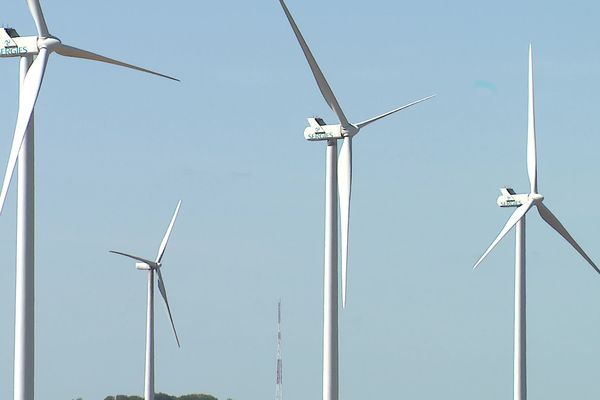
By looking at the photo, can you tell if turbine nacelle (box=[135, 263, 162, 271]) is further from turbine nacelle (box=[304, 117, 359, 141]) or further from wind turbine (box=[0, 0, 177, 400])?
wind turbine (box=[0, 0, 177, 400])

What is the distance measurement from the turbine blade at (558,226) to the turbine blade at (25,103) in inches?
1412

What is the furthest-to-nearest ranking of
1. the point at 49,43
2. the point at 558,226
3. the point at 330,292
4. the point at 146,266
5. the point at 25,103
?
1. the point at 146,266
2. the point at 558,226
3. the point at 330,292
4. the point at 49,43
5. the point at 25,103

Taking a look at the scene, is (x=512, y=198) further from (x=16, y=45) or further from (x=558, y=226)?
(x=16, y=45)

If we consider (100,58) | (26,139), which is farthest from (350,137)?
(26,139)

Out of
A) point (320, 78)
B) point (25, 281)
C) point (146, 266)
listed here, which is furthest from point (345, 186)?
point (146, 266)

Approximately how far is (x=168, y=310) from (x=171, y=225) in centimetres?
559

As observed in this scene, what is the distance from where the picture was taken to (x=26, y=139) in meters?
62.9

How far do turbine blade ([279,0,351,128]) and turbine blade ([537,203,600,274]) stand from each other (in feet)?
55.4

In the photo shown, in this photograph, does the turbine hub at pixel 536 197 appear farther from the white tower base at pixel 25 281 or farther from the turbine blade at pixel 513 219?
the white tower base at pixel 25 281

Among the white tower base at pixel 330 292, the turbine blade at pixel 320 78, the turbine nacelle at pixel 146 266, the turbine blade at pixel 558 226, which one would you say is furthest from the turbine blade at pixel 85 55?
the turbine nacelle at pixel 146 266

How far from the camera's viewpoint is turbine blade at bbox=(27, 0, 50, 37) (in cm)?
6612

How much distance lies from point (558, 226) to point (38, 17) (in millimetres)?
38186

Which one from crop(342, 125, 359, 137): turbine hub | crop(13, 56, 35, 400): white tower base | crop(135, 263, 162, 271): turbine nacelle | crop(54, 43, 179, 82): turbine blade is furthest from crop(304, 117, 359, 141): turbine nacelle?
crop(135, 263, 162, 271): turbine nacelle

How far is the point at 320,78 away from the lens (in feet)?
254
